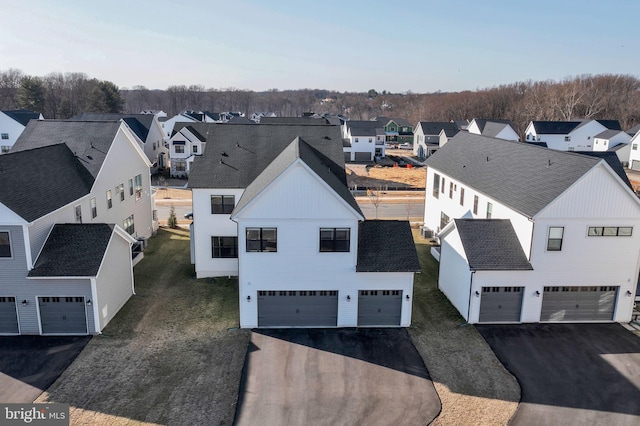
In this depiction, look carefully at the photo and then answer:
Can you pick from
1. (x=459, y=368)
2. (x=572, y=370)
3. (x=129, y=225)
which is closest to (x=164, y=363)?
(x=459, y=368)

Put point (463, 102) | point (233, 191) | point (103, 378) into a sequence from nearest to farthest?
1. point (103, 378)
2. point (233, 191)
3. point (463, 102)

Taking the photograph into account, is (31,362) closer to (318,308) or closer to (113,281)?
(113,281)

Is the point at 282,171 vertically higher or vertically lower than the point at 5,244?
higher

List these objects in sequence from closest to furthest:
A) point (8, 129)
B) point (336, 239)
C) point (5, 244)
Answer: point (5, 244)
point (336, 239)
point (8, 129)

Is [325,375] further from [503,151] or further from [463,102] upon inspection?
[463,102]

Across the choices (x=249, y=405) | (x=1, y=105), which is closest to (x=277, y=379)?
(x=249, y=405)
